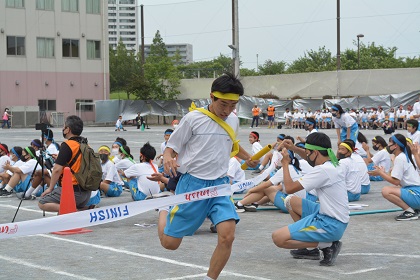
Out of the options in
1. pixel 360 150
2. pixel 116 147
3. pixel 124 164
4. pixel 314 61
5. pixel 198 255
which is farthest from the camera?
pixel 314 61

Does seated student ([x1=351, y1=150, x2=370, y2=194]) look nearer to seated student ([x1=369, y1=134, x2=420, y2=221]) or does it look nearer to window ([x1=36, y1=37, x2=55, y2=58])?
seated student ([x1=369, y1=134, x2=420, y2=221])

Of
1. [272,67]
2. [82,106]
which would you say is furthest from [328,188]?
[272,67]

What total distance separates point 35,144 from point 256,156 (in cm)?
956

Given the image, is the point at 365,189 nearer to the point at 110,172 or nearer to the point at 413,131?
the point at 413,131

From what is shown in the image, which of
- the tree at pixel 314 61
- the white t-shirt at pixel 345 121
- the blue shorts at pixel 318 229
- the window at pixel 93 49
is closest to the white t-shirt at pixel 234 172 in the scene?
the blue shorts at pixel 318 229

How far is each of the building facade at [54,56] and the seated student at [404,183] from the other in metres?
47.9

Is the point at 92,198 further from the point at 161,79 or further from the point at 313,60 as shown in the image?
the point at 313,60

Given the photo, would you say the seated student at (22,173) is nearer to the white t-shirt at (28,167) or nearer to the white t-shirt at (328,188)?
the white t-shirt at (28,167)

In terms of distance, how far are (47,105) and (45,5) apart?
7994mm

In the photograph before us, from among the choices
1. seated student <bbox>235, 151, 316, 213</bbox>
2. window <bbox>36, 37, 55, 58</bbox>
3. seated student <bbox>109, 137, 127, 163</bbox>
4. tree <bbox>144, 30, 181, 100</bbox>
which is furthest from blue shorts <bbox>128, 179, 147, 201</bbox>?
tree <bbox>144, 30, 181, 100</bbox>

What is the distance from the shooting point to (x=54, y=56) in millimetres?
61906

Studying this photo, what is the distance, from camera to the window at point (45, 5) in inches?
2388

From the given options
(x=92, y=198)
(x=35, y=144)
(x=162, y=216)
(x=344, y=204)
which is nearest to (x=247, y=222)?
(x=92, y=198)

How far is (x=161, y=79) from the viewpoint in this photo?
2645 inches
